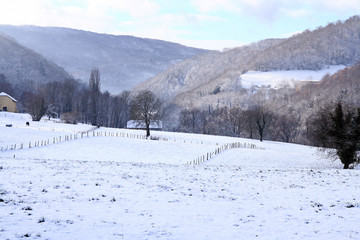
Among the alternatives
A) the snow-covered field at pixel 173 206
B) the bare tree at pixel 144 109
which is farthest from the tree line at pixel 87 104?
the snow-covered field at pixel 173 206

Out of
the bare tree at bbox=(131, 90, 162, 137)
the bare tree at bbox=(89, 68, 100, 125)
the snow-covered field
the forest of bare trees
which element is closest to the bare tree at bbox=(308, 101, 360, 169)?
the snow-covered field

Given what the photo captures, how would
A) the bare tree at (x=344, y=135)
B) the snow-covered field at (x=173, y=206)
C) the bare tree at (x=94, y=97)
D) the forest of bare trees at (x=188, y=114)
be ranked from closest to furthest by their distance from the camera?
the snow-covered field at (x=173, y=206) → the bare tree at (x=344, y=135) → the forest of bare trees at (x=188, y=114) → the bare tree at (x=94, y=97)

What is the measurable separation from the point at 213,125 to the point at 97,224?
12389 cm

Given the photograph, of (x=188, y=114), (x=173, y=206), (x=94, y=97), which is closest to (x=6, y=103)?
(x=94, y=97)

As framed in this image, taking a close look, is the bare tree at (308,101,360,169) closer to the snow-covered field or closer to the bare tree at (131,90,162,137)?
the snow-covered field

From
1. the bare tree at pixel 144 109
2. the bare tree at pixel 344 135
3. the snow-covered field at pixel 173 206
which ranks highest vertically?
the bare tree at pixel 144 109

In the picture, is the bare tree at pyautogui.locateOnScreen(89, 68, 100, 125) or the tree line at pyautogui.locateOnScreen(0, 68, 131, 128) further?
the tree line at pyautogui.locateOnScreen(0, 68, 131, 128)

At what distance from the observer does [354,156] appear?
144 feet

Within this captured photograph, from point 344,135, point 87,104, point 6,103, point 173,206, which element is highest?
point 87,104

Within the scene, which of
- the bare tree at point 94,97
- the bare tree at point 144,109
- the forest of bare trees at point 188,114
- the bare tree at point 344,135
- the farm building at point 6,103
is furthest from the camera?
the bare tree at point 94,97

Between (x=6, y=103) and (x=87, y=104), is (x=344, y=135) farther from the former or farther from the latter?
(x=6, y=103)

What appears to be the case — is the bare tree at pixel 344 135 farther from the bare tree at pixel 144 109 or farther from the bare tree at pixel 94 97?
the bare tree at pixel 94 97

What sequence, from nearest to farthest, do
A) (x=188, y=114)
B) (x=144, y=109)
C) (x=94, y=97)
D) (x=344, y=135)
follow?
(x=344, y=135) < (x=144, y=109) < (x=94, y=97) < (x=188, y=114)

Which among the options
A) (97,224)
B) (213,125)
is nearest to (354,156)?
(97,224)
